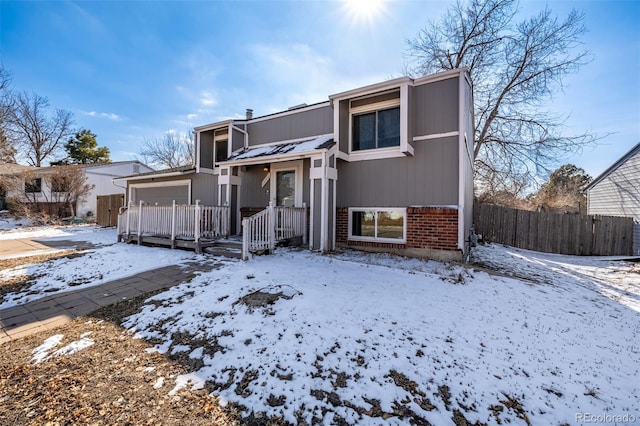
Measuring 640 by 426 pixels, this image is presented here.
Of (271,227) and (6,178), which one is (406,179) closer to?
(271,227)

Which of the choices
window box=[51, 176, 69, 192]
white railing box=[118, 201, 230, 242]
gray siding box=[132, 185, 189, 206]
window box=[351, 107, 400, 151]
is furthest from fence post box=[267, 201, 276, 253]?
window box=[51, 176, 69, 192]

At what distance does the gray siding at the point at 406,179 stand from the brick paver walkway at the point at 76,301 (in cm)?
466

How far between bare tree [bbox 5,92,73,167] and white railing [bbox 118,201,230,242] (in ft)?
97.3

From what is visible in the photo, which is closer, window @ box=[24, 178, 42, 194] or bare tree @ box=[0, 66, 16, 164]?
bare tree @ box=[0, 66, 16, 164]

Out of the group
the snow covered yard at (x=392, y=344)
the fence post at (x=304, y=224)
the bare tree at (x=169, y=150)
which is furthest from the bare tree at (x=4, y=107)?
the fence post at (x=304, y=224)

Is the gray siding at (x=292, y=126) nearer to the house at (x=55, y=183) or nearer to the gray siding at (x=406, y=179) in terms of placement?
the gray siding at (x=406, y=179)

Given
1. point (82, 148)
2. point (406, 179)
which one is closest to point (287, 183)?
point (406, 179)

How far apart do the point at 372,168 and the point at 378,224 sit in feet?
5.57

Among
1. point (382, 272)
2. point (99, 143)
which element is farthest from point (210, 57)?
point (99, 143)

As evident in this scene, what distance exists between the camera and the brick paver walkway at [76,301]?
3803 mm

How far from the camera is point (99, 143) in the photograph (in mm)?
31016

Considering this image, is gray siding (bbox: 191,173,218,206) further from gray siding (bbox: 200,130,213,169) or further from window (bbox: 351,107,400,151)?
window (bbox: 351,107,400,151)

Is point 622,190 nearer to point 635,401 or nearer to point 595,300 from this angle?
point 595,300

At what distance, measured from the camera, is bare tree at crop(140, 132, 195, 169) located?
93.8 ft
